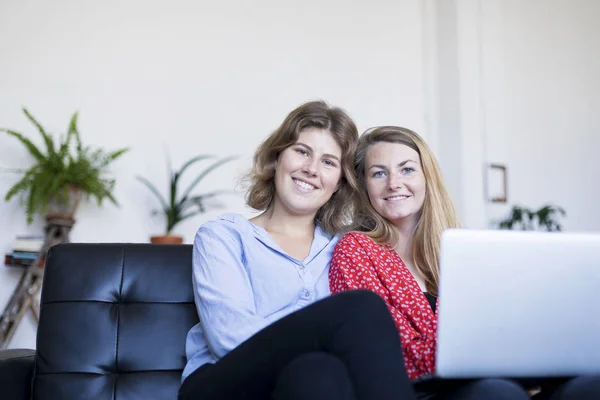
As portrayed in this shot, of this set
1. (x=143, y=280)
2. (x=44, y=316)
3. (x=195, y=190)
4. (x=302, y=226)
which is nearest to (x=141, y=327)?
(x=143, y=280)

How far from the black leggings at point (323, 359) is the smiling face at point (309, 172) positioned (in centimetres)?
58

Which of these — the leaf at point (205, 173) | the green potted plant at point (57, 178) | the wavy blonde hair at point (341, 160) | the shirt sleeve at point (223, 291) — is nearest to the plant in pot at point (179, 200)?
the leaf at point (205, 173)

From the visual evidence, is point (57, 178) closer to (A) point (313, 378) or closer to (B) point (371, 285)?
(B) point (371, 285)

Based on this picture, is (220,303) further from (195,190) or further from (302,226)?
(195,190)

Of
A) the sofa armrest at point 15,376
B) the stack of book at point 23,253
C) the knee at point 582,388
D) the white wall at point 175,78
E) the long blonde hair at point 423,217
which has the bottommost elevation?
the sofa armrest at point 15,376

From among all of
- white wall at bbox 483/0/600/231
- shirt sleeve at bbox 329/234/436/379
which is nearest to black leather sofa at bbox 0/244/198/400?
shirt sleeve at bbox 329/234/436/379

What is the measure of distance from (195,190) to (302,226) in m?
2.23

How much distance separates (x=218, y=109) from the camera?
13.5 feet

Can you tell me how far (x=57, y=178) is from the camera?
11.0 feet

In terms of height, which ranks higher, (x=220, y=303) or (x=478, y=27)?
(x=478, y=27)

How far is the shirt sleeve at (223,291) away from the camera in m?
1.46

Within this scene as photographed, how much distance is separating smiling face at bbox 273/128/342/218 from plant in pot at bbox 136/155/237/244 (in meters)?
1.83

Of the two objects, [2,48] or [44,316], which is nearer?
[44,316]

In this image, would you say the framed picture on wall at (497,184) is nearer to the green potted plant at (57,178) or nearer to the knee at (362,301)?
the green potted plant at (57,178)
